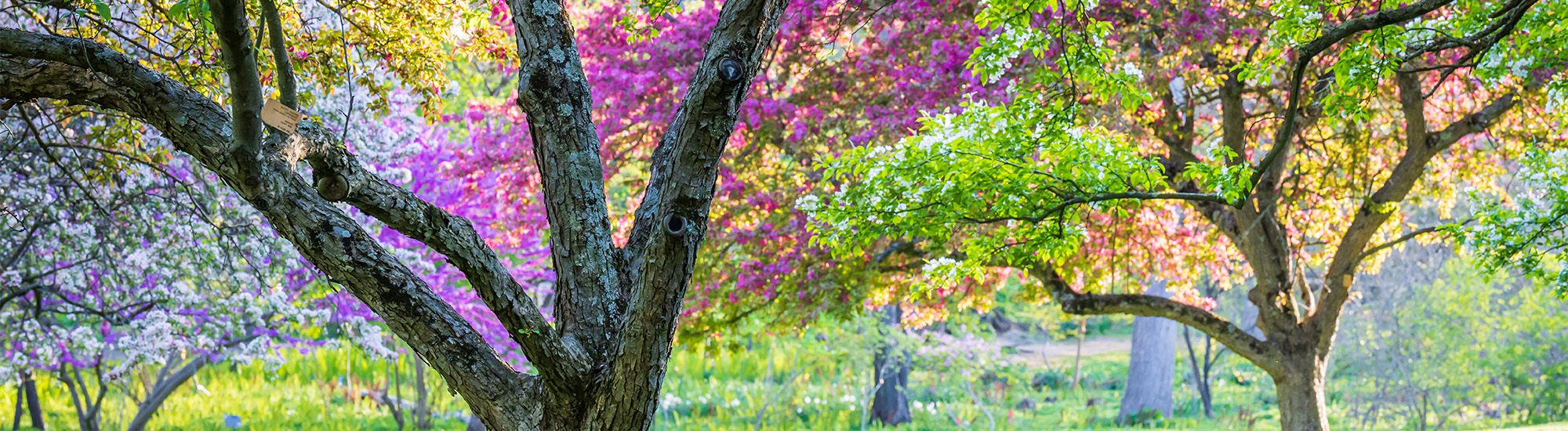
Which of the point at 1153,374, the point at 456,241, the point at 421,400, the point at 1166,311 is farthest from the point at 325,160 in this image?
the point at 1153,374

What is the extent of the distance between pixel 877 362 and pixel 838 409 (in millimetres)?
854

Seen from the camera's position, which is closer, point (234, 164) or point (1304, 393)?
point (234, 164)

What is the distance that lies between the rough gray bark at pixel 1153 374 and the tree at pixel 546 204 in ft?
38.9

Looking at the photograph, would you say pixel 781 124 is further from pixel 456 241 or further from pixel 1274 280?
pixel 456 241

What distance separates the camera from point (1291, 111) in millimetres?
3764

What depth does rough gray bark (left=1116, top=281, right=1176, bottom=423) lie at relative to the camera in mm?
13602

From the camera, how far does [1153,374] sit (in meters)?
13.6

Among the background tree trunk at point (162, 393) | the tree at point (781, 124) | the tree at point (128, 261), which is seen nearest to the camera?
the tree at point (128, 261)

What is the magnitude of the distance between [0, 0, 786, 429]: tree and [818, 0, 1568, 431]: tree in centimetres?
157

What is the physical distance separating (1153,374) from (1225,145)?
8.72 metres

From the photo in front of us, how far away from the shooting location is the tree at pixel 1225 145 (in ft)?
13.7

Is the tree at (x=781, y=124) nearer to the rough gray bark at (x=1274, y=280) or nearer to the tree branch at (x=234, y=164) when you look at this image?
the rough gray bark at (x=1274, y=280)

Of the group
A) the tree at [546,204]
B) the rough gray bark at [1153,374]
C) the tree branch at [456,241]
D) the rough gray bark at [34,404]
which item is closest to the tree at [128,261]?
the rough gray bark at [34,404]

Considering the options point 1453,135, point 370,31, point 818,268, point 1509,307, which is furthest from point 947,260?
point 1509,307
